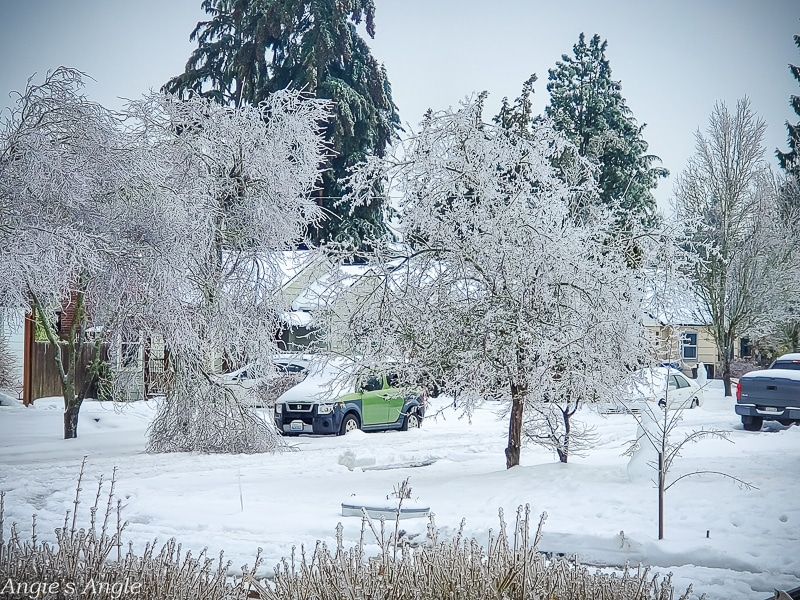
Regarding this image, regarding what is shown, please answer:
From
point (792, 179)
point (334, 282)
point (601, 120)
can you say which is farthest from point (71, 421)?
point (601, 120)

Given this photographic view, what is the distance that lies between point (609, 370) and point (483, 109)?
2.08 m

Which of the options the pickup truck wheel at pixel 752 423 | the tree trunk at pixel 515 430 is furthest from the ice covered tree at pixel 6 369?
the pickup truck wheel at pixel 752 423

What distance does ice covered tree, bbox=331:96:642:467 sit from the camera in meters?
5.81

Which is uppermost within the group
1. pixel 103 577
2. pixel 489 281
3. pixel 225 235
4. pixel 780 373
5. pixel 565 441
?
pixel 225 235

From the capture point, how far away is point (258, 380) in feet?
25.3

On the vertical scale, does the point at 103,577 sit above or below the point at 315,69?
below

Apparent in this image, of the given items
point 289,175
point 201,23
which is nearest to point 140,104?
point 201,23

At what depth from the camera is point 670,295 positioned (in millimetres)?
6289

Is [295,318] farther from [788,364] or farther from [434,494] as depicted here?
[788,364]

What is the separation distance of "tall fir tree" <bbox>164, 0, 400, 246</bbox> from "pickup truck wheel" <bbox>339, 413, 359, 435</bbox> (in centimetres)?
213

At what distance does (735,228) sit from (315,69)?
3956 mm

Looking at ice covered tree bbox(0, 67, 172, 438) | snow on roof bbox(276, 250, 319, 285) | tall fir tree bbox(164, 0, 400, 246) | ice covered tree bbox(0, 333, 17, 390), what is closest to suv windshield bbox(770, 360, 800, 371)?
tall fir tree bbox(164, 0, 400, 246)

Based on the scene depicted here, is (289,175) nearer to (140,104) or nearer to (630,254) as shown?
(140,104)

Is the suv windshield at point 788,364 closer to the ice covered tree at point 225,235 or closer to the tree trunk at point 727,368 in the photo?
the tree trunk at point 727,368
